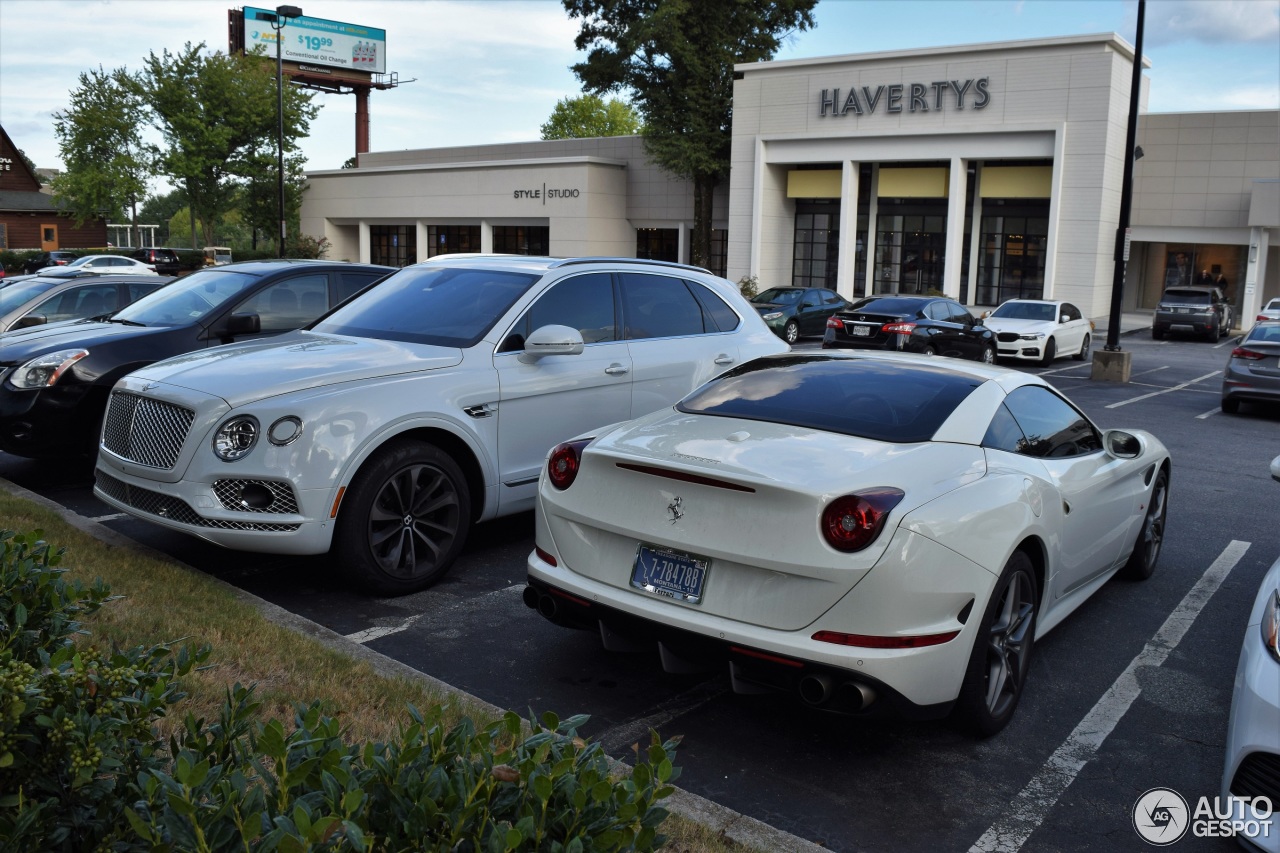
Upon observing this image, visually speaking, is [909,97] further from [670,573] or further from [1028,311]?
[670,573]

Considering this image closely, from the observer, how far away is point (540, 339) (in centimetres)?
649

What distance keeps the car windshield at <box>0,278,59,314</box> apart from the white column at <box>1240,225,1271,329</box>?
36.8 m

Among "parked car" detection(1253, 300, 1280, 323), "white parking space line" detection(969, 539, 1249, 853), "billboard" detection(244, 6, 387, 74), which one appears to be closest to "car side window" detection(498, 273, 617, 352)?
"white parking space line" detection(969, 539, 1249, 853)

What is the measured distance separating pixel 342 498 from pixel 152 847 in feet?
12.3

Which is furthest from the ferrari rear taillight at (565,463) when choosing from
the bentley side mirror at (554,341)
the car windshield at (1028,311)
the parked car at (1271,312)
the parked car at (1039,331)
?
the parked car at (1271,312)

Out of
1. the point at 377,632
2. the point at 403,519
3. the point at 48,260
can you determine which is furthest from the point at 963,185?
the point at 48,260

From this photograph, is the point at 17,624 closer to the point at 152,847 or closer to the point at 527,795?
the point at 152,847

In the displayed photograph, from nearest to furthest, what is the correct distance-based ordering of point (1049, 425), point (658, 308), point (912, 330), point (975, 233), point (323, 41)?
point (1049, 425) → point (658, 308) → point (912, 330) → point (975, 233) → point (323, 41)

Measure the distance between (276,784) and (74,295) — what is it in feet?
37.8

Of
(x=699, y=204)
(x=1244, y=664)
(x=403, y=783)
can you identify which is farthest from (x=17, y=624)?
(x=699, y=204)

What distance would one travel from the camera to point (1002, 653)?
14.5ft

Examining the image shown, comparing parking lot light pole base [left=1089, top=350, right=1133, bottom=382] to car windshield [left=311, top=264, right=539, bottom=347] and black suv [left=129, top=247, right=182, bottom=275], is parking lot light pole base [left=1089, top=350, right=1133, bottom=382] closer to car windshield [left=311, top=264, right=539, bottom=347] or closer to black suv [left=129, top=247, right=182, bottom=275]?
car windshield [left=311, top=264, right=539, bottom=347]

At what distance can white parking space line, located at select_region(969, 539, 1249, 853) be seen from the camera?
146 inches

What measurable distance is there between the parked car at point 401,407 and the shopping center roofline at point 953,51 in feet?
100
